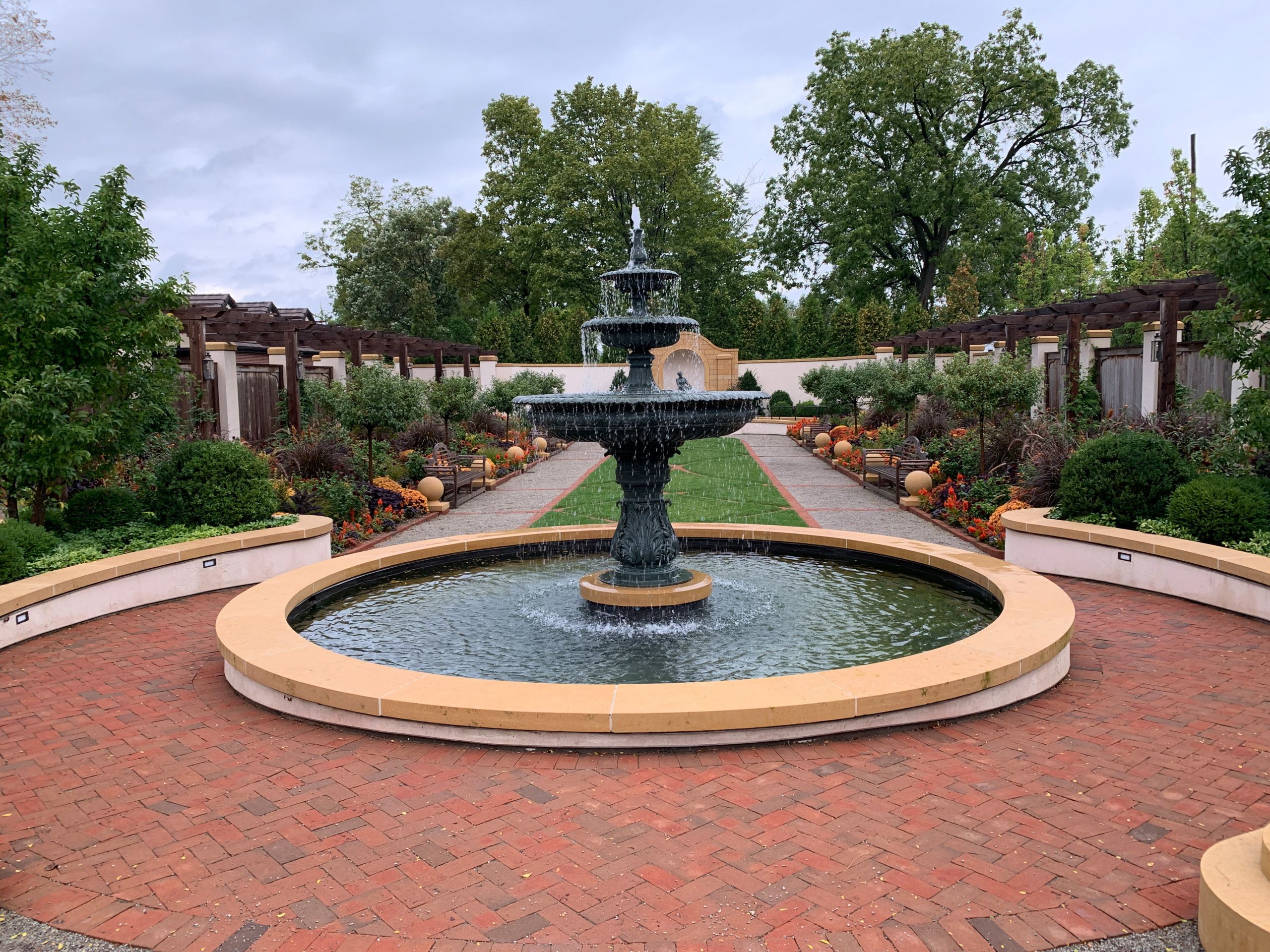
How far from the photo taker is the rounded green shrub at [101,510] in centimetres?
959

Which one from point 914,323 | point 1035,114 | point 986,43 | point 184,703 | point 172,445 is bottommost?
point 184,703

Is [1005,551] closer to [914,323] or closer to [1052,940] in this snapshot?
[1052,940]

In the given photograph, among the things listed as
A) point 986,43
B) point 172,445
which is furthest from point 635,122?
point 172,445

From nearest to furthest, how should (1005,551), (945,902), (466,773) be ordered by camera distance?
(945,902) → (466,773) → (1005,551)

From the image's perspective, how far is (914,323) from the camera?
3844 centimetres

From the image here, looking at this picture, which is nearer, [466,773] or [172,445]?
[466,773]

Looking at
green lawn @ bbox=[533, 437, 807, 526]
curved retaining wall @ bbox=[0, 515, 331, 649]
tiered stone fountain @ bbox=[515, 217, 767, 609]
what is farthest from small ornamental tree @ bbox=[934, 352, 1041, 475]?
curved retaining wall @ bbox=[0, 515, 331, 649]

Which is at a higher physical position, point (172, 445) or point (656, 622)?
point (172, 445)

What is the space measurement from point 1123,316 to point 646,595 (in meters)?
12.2

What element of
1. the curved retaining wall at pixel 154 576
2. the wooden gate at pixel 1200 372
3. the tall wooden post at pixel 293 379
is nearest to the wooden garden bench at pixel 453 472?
the tall wooden post at pixel 293 379

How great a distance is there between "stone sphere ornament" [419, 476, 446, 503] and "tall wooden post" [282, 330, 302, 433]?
148 inches

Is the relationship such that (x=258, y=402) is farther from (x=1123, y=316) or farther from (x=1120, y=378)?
(x=1120, y=378)

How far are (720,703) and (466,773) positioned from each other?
1.49 meters

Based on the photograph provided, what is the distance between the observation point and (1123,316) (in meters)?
15.3
